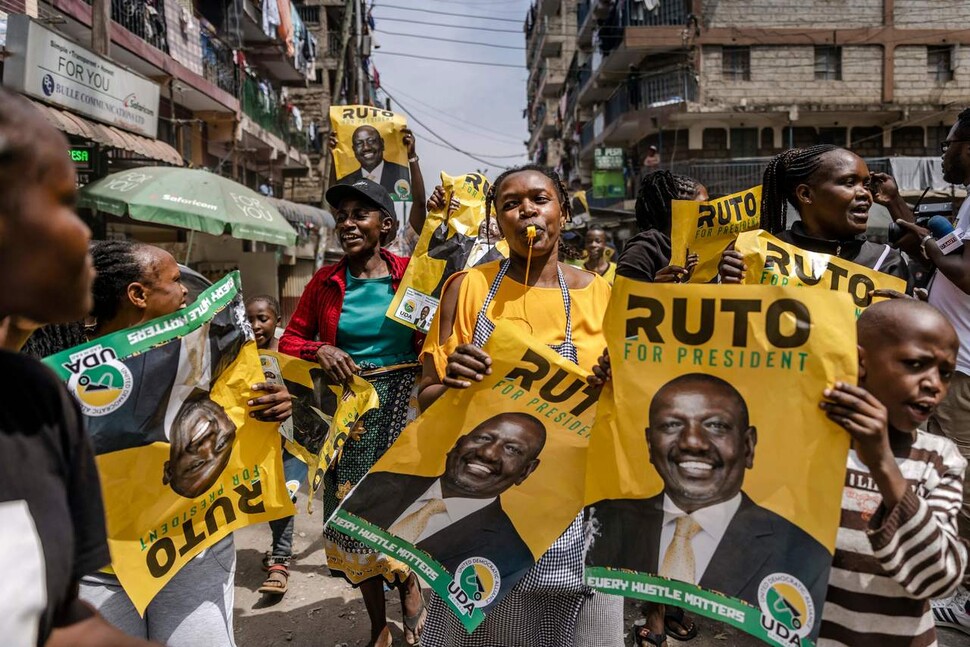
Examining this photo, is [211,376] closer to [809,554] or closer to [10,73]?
[809,554]

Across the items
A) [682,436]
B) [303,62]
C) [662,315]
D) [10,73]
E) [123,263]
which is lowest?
[682,436]

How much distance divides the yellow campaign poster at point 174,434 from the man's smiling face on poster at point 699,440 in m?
1.21

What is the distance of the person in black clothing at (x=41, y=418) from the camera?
0.91m

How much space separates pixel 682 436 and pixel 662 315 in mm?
286

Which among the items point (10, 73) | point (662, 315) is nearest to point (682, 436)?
point (662, 315)

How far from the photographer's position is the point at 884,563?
160cm

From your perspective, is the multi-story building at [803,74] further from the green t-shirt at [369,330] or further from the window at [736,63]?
the green t-shirt at [369,330]

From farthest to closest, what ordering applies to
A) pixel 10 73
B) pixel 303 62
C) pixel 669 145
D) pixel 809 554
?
pixel 669 145
pixel 303 62
pixel 10 73
pixel 809 554

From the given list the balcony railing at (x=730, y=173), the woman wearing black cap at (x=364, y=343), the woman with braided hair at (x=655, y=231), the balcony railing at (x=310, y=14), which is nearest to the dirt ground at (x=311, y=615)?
the woman wearing black cap at (x=364, y=343)

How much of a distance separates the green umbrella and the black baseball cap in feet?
17.5

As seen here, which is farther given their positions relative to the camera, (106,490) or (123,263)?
(123,263)

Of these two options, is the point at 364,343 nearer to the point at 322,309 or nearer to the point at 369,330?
the point at 369,330

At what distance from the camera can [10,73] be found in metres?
7.03

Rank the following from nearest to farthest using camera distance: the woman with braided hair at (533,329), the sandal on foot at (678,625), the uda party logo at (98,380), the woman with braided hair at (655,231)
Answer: the uda party logo at (98,380), the woman with braided hair at (533,329), the woman with braided hair at (655,231), the sandal on foot at (678,625)
